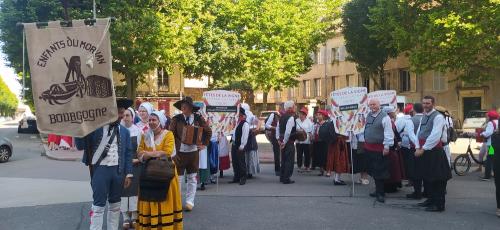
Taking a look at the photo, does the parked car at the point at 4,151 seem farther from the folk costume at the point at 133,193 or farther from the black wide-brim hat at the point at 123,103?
the black wide-brim hat at the point at 123,103

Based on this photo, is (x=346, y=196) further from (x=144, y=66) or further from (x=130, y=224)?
(x=144, y=66)

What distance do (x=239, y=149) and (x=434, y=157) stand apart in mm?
4373

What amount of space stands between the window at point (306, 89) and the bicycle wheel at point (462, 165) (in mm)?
45951

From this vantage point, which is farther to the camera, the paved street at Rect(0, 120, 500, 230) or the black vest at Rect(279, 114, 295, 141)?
the black vest at Rect(279, 114, 295, 141)

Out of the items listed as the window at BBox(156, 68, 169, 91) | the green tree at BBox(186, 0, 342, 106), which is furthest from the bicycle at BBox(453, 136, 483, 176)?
the window at BBox(156, 68, 169, 91)

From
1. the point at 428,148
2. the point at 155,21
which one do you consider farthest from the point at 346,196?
the point at 155,21

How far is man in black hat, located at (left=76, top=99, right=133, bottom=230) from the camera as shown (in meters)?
5.81

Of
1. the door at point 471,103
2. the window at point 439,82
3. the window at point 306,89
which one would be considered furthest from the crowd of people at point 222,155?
the window at point 306,89

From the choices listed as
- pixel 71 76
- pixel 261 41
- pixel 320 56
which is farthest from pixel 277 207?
pixel 320 56

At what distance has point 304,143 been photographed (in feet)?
45.0

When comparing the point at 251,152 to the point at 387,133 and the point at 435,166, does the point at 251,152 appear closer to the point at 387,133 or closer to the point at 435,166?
Result: the point at 387,133

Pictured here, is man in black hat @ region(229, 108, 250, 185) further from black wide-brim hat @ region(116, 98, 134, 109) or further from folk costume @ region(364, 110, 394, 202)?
black wide-brim hat @ region(116, 98, 134, 109)

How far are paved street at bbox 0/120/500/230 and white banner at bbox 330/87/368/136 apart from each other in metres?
1.28

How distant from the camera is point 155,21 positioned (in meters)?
29.9
